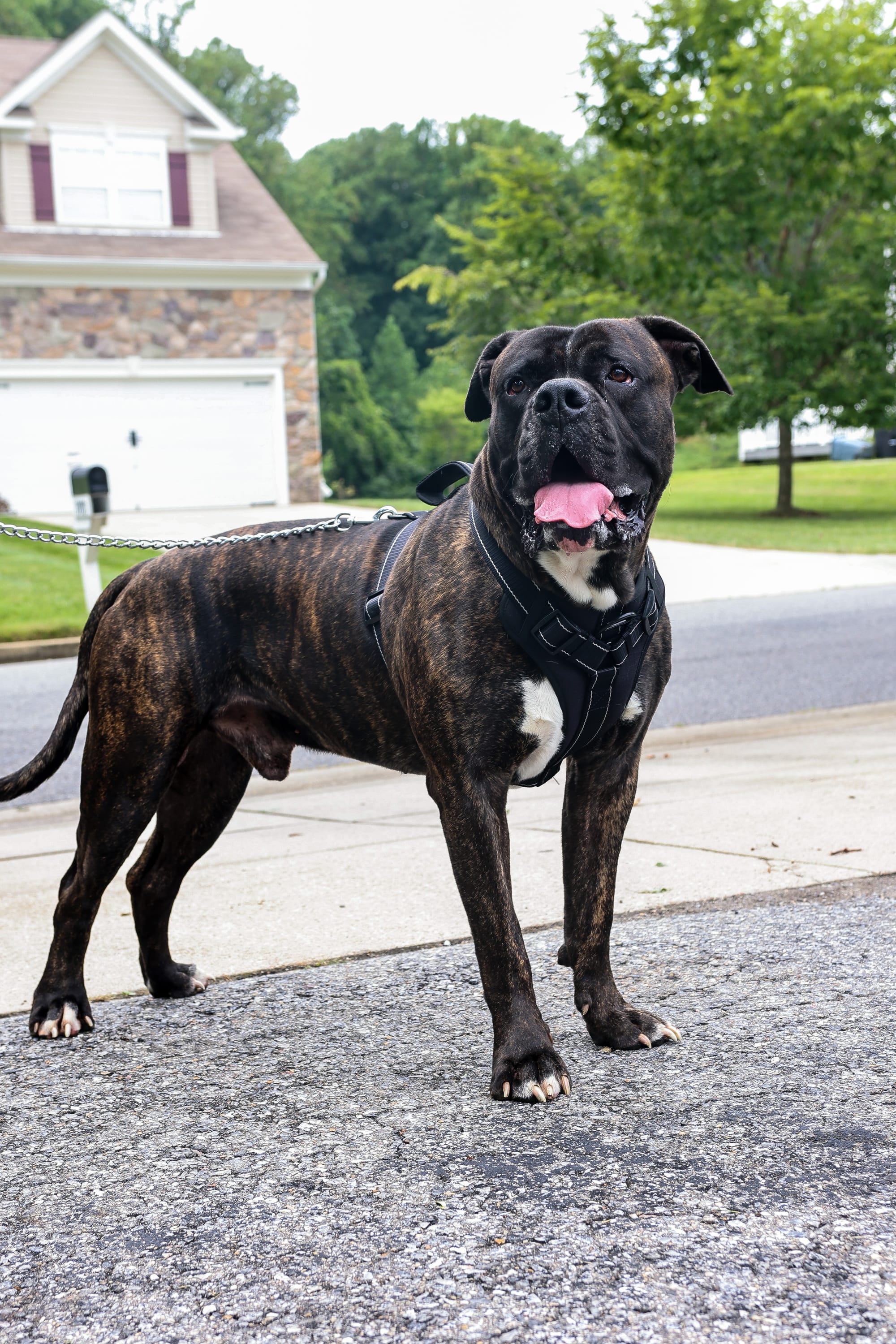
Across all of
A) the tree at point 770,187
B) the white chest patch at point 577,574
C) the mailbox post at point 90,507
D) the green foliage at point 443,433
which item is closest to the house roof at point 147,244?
the tree at point 770,187

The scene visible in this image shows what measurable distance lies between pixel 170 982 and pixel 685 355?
2126 millimetres

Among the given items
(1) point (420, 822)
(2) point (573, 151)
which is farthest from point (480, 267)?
(2) point (573, 151)

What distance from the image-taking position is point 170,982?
3748 mm

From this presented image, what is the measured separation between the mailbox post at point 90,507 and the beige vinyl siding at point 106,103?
15124mm

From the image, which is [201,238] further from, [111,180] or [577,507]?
[577,507]

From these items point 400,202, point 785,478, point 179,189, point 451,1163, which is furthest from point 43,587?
point 400,202

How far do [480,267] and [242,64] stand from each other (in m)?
26.2

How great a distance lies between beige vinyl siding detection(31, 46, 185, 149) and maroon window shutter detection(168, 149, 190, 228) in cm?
18

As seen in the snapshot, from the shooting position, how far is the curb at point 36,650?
11.8 m

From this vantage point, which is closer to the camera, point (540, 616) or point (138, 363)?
point (540, 616)

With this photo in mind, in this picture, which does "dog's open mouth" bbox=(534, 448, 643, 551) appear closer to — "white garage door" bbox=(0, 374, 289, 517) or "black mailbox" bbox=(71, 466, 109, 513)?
"black mailbox" bbox=(71, 466, 109, 513)

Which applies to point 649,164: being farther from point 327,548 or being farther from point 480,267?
point 327,548

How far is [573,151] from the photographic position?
208 ft

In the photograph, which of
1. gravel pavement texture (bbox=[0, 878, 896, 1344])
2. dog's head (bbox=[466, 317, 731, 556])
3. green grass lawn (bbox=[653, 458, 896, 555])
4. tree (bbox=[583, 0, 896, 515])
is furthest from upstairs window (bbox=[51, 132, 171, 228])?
dog's head (bbox=[466, 317, 731, 556])
